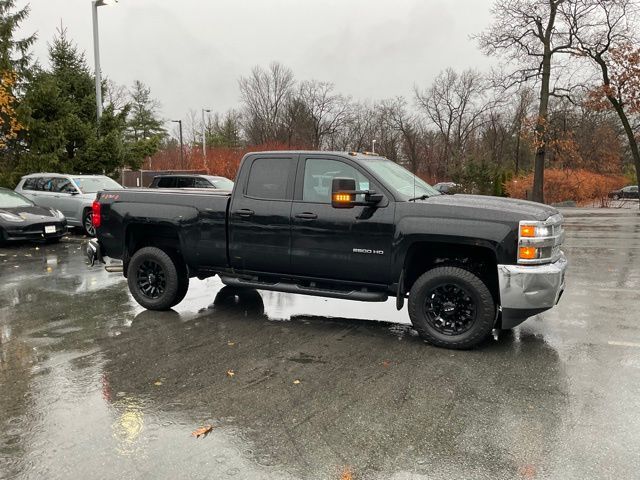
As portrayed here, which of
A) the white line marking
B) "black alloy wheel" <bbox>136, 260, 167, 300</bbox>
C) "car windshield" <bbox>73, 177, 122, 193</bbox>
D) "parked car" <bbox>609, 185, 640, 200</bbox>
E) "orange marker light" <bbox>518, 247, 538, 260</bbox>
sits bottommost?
the white line marking

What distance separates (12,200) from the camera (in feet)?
45.9

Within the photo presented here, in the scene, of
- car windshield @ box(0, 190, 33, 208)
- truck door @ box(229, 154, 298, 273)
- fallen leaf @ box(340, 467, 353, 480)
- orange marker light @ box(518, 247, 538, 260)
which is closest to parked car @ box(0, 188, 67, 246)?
car windshield @ box(0, 190, 33, 208)

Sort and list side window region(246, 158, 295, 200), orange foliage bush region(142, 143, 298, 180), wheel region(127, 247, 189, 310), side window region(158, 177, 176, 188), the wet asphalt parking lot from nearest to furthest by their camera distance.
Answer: the wet asphalt parking lot, side window region(246, 158, 295, 200), wheel region(127, 247, 189, 310), side window region(158, 177, 176, 188), orange foliage bush region(142, 143, 298, 180)

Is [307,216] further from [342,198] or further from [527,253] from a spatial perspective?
[527,253]

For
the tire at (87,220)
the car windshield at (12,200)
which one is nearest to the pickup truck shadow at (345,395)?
the car windshield at (12,200)

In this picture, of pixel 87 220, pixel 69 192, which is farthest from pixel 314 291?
pixel 69 192

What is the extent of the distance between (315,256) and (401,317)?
4.92 ft

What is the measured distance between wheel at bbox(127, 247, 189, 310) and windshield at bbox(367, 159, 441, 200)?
2.87 meters

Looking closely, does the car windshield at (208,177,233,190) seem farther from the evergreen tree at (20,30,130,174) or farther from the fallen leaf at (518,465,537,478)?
the fallen leaf at (518,465,537,478)

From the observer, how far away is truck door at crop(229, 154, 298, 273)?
6121mm

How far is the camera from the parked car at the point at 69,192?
49.7 feet

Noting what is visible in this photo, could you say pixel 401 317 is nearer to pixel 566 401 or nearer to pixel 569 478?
pixel 566 401

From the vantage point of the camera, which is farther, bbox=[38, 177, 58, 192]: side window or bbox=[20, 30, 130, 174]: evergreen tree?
bbox=[20, 30, 130, 174]: evergreen tree

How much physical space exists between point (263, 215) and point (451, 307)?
2.34 meters
